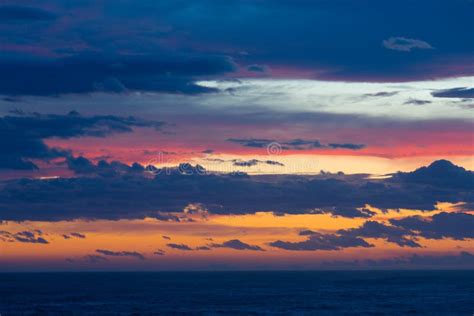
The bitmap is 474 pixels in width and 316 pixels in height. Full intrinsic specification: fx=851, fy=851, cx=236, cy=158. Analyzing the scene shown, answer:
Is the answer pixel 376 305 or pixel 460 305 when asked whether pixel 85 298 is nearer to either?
pixel 376 305

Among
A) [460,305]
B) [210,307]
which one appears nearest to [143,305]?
[210,307]

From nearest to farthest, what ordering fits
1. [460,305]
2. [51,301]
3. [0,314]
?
[0,314] → [460,305] → [51,301]

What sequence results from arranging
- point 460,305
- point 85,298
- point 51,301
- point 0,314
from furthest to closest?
point 85,298 < point 51,301 < point 460,305 < point 0,314

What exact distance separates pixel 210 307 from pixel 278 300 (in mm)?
21027

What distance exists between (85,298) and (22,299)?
37.8ft

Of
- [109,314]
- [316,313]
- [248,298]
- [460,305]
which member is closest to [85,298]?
[248,298]

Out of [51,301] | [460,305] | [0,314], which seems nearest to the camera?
[0,314]

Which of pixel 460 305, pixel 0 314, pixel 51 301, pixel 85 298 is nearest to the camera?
pixel 0 314

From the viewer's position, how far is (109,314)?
388 feet

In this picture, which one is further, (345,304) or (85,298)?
(85,298)

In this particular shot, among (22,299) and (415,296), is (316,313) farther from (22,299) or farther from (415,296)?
(22,299)

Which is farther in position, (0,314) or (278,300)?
(278,300)

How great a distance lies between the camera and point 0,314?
382 ft

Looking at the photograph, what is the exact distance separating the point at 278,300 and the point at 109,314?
41.3 metres
